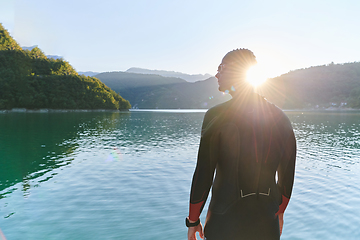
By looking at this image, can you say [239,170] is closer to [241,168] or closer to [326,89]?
[241,168]

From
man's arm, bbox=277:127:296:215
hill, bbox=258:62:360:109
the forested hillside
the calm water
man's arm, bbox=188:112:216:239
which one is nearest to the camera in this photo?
man's arm, bbox=188:112:216:239

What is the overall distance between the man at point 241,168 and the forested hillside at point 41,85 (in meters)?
113

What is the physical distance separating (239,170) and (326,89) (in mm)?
196434

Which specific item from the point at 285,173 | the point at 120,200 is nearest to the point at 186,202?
the point at 120,200

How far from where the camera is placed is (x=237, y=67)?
78.2 inches

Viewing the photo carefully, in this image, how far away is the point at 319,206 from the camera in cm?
810

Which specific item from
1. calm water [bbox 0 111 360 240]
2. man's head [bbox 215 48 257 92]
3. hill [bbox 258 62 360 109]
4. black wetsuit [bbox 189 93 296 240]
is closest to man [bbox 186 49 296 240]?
black wetsuit [bbox 189 93 296 240]

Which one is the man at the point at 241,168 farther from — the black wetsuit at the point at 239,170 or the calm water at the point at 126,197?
the calm water at the point at 126,197

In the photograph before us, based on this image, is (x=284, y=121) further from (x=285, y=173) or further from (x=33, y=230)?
(x=33, y=230)

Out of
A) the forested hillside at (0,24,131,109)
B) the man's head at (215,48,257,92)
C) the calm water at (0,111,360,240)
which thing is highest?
the forested hillside at (0,24,131,109)

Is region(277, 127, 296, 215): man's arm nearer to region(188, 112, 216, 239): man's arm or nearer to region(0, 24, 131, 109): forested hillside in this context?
region(188, 112, 216, 239): man's arm

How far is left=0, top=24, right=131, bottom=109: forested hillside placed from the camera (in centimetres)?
10575

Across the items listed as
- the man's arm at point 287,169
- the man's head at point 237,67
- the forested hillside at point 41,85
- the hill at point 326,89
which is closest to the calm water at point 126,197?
the man's arm at point 287,169

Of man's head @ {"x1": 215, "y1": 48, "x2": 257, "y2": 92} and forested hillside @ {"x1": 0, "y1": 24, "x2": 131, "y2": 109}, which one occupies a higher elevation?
forested hillside @ {"x1": 0, "y1": 24, "x2": 131, "y2": 109}
